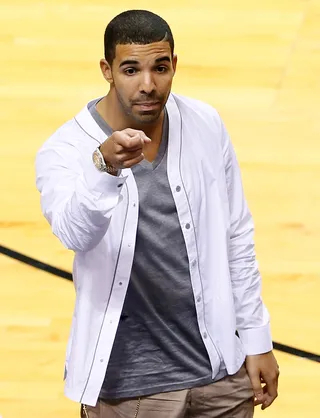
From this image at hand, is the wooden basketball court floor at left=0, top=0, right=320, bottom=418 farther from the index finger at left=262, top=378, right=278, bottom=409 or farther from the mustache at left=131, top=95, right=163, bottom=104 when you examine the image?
the mustache at left=131, top=95, right=163, bottom=104

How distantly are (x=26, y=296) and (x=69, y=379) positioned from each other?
5.35 ft

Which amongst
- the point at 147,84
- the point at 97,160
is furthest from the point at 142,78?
the point at 97,160

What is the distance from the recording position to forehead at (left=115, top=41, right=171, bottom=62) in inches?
94.6

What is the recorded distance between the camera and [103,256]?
246cm

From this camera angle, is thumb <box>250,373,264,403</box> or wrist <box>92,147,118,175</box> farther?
thumb <box>250,373,264,403</box>

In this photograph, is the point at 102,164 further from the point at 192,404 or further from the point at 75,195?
the point at 192,404

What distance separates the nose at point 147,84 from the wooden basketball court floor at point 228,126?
1.69 metres

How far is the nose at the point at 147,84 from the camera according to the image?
2.37 meters

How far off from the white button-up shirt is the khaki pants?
0.18ft

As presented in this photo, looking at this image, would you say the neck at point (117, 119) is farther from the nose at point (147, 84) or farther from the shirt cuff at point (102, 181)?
the shirt cuff at point (102, 181)

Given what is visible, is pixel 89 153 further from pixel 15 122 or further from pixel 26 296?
pixel 15 122

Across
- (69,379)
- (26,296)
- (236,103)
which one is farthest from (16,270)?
(69,379)

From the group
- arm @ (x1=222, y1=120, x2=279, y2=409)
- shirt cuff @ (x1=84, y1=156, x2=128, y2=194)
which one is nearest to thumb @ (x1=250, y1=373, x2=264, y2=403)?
arm @ (x1=222, y1=120, x2=279, y2=409)

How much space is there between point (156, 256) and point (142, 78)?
1.27ft
